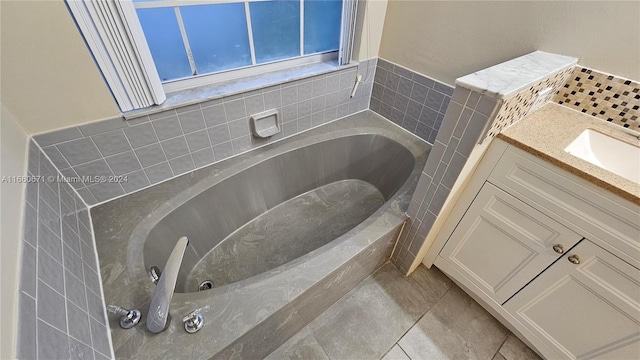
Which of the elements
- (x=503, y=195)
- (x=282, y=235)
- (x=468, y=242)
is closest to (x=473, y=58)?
(x=503, y=195)

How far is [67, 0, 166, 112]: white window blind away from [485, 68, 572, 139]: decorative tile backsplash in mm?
1266

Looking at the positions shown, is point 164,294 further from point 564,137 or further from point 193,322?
point 564,137

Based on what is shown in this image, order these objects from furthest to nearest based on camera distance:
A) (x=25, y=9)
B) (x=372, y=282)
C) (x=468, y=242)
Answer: (x=372, y=282)
(x=468, y=242)
(x=25, y=9)

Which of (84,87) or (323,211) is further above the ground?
(84,87)

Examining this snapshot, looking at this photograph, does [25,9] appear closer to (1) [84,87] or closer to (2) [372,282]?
(1) [84,87]

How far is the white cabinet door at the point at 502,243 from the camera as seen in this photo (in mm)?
928

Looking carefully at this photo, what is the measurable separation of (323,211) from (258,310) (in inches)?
35.4

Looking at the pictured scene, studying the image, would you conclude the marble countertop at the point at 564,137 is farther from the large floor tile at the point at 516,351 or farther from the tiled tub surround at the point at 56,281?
the tiled tub surround at the point at 56,281

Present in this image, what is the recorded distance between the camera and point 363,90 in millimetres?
1831

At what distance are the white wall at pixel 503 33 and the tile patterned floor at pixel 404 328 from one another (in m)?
1.19

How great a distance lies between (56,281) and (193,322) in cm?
37

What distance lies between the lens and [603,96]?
101cm

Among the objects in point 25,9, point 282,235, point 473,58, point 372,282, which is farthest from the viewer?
point 282,235

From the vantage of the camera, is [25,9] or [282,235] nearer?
[25,9]
